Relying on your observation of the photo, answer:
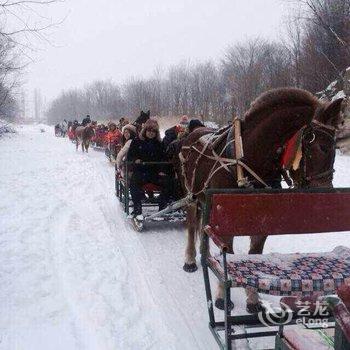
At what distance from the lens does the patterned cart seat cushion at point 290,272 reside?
316 centimetres

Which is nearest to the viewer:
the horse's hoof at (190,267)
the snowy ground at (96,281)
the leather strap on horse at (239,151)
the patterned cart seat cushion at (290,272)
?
the patterned cart seat cushion at (290,272)

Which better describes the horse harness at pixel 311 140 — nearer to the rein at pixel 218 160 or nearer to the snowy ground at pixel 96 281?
the rein at pixel 218 160

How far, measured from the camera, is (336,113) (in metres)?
4.08

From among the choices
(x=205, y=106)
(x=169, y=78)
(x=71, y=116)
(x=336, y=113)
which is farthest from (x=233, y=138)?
(x=71, y=116)

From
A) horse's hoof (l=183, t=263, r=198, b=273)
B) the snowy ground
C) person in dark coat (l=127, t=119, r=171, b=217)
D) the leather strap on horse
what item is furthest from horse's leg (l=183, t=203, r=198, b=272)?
the leather strap on horse

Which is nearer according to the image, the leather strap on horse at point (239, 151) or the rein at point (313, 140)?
the rein at point (313, 140)

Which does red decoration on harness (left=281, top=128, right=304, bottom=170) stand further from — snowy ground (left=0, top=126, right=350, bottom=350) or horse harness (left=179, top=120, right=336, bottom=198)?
snowy ground (left=0, top=126, right=350, bottom=350)

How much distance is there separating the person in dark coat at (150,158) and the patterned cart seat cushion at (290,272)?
3625 millimetres

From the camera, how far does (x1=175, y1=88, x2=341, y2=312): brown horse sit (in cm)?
392

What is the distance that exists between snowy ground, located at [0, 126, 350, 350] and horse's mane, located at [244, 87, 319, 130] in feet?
6.40

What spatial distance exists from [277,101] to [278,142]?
0.40 meters

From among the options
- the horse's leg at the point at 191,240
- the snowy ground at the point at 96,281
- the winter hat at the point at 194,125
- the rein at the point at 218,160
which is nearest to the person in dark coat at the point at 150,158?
the snowy ground at the point at 96,281

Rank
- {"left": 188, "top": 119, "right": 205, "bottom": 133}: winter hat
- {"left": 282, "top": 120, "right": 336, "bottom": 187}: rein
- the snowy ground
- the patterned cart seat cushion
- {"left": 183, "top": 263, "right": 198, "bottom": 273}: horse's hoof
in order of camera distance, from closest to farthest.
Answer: the patterned cart seat cushion < the snowy ground < {"left": 282, "top": 120, "right": 336, "bottom": 187}: rein < {"left": 183, "top": 263, "right": 198, "bottom": 273}: horse's hoof < {"left": 188, "top": 119, "right": 205, "bottom": 133}: winter hat

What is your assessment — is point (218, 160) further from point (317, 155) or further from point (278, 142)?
point (317, 155)
